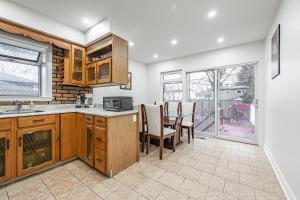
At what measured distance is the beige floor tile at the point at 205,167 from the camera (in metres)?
2.11

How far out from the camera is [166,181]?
183 centimetres

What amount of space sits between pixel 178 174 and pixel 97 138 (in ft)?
4.24

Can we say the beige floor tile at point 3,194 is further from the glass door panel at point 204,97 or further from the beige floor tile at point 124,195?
the glass door panel at point 204,97

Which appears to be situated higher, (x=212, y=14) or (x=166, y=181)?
(x=212, y=14)

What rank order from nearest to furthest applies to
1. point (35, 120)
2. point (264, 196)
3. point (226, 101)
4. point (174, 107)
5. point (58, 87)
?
point (264, 196), point (35, 120), point (58, 87), point (226, 101), point (174, 107)

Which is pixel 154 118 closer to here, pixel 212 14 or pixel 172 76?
pixel 212 14

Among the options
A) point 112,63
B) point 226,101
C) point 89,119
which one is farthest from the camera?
point 226,101

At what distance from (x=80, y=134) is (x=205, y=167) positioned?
213 centimetres

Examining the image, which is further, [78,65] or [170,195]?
[78,65]

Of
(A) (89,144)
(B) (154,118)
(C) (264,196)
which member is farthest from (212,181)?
(A) (89,144)

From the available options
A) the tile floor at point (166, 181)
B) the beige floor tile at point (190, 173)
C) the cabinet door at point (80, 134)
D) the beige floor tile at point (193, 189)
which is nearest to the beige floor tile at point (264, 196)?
the tile floor at point (166, 181)

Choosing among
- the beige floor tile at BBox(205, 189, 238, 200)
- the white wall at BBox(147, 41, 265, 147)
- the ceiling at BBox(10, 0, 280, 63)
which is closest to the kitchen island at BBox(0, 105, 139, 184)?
the beige floor tile at BBox(205, 189, 238, 200)

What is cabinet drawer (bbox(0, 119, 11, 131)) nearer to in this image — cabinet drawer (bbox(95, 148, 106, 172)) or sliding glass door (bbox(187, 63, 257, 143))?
cabinet drawer (bbox(95, 148, 106, 172))

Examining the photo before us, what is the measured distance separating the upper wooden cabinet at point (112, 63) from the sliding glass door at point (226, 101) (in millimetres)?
2547
